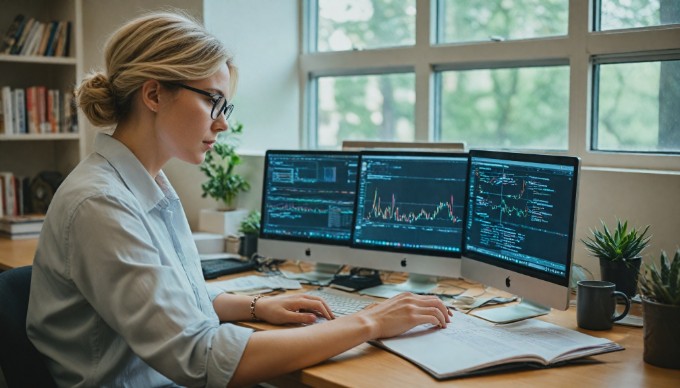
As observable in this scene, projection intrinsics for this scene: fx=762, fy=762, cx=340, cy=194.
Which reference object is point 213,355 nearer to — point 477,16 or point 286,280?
point 286,280

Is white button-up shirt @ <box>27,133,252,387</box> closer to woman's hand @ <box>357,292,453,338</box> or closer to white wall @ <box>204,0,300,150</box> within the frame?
woman's hand @ <box>357,292,453,338</box>

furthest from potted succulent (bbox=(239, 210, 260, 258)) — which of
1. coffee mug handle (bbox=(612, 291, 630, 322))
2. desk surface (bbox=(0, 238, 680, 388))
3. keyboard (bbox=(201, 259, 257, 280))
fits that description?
coffee mug handle (bbox=(612, 291, 630, 322))

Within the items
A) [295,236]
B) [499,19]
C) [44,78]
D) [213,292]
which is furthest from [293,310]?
[44,78]

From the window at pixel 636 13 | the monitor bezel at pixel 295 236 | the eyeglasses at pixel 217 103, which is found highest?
the window at pixel 636 13

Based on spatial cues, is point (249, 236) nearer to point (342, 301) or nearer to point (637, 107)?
point (342, 301)

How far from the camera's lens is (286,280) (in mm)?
2504

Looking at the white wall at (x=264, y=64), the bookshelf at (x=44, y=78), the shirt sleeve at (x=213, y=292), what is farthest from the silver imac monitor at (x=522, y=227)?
the bookshelf at (x=44, y=78)

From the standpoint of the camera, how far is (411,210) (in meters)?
2.35

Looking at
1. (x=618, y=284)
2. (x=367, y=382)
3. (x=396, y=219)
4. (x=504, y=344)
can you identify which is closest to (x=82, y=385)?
(x=367, y=382)

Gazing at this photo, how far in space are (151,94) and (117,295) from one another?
478 millimetres

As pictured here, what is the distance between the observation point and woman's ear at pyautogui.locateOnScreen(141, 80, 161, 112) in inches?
67.1

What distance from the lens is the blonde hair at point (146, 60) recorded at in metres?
1.70

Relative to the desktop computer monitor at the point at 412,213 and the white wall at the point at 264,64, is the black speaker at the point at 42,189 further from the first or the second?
the desktop computer monitor at the point at 412,213

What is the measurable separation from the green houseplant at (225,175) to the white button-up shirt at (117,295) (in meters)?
1.39
